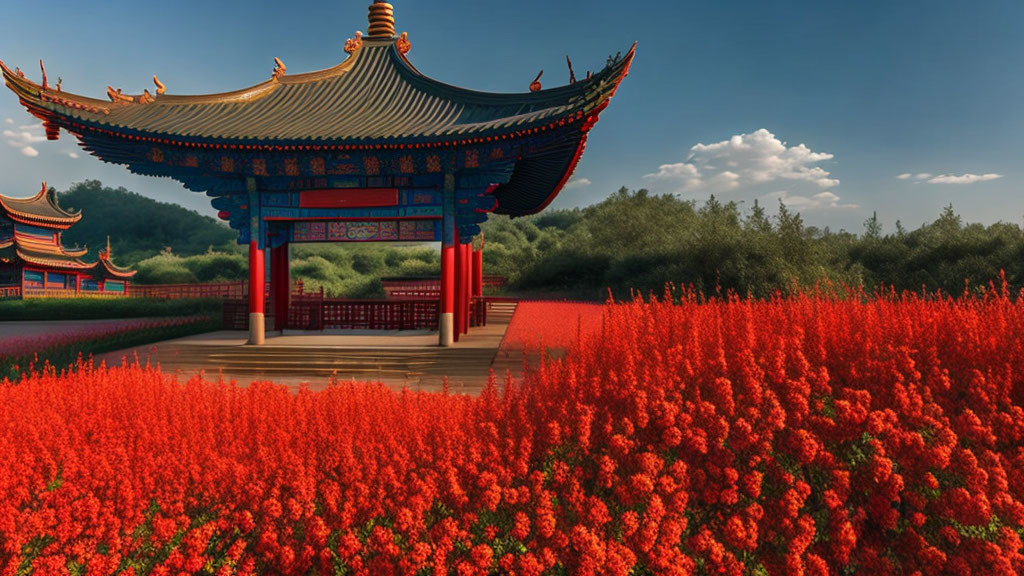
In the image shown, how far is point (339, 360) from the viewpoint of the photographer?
28.2 ft

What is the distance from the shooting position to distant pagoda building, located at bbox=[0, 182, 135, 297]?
26031 millimetres

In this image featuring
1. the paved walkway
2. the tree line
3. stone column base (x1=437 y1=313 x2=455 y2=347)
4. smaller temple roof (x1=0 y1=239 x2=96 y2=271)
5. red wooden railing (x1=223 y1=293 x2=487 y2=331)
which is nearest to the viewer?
the paved walkway

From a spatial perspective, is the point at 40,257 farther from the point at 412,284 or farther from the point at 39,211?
the point at 412,284

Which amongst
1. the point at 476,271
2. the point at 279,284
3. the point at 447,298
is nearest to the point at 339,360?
the point at 447,298

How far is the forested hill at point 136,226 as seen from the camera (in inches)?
2584

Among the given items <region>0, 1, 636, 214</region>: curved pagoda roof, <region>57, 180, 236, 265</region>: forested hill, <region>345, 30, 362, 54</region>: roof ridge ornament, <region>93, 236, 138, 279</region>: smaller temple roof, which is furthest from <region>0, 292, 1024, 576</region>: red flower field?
<region>57, 180, 236, 265</region>: forested hill

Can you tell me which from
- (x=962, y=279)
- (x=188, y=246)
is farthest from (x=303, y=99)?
(x=188, y=246)

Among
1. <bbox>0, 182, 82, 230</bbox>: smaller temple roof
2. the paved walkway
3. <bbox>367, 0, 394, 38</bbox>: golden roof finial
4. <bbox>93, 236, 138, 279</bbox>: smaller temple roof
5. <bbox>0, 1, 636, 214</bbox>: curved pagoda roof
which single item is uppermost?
<bbox>367, 0, 394, 38</bbox>: golden roof finial

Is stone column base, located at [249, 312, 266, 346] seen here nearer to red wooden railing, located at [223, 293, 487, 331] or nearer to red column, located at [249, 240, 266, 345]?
red column, located at [249, 240, 266, 345]

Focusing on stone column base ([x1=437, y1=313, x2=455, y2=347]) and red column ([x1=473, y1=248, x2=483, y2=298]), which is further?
red column ([x1=473, y1=248, x2=483, y2=298])

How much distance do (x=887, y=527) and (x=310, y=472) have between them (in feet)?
11.2

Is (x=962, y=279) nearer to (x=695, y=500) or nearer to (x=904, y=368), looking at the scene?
(x=904, y=368)

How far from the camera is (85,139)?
9.07 m

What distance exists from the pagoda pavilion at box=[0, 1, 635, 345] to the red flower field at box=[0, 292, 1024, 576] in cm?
510
